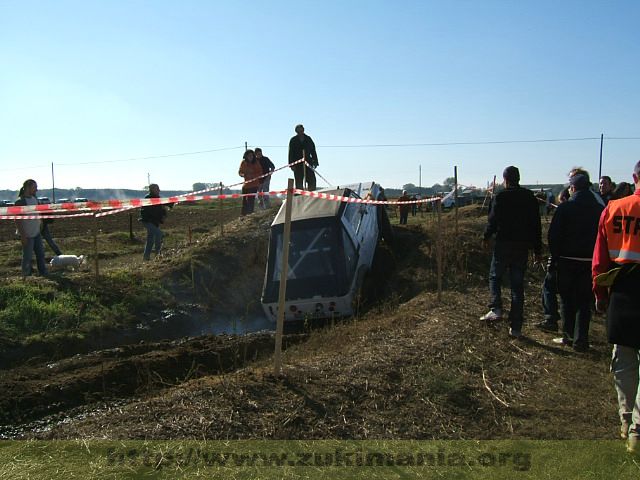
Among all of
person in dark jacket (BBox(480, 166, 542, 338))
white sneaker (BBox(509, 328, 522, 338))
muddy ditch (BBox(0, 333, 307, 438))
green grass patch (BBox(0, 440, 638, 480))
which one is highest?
person in dark jacket (BBox(480, 166, 542, 338))

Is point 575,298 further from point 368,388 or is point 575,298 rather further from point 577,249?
point 368,388

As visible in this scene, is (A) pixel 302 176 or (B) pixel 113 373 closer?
(B) pixel 113 373

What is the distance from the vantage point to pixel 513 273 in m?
7.70

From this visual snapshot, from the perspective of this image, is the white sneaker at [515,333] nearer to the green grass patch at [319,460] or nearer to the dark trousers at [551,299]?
the dark trousers at [551,299]

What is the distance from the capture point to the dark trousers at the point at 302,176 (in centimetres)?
1595

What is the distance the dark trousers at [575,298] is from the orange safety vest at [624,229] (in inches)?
104

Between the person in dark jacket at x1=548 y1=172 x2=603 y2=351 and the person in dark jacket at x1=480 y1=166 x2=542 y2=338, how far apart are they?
341 mm

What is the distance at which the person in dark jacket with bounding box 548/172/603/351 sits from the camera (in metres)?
7.14

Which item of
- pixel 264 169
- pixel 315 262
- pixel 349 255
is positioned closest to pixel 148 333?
pixel 315 262

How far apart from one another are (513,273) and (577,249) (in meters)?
0.85

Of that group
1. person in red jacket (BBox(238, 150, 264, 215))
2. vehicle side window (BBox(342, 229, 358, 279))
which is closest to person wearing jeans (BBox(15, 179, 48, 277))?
vehicle side window (BBox(342, 229, 358, 279))

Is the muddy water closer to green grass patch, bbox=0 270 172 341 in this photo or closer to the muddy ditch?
green grass patch, bbox=0 270 172 341

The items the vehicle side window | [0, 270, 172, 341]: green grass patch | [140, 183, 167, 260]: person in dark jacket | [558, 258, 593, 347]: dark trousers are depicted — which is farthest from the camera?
[140, 183, 167, 260]: person in dark jacket

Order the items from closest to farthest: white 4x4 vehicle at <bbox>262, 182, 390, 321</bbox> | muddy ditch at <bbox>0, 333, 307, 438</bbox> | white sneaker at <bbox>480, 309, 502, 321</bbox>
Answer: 1. muddy ditch at <bbox>0, 333, 307, 438</bbox>
2. white sneaker at <bbox>480, 309, 502, 321</bbox>
3. white 4x4 vehicle at <bbox>262, 182, 390, 321</bbox>
